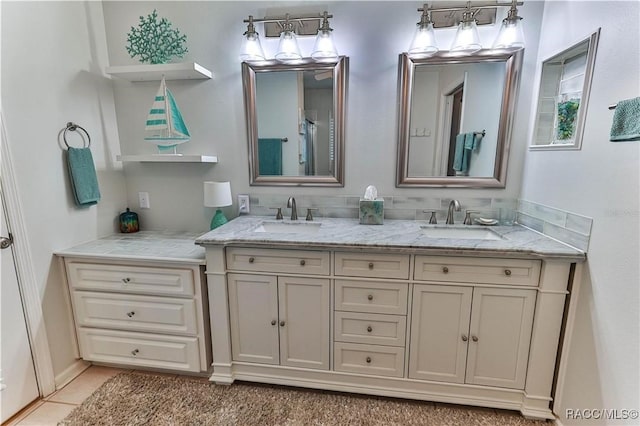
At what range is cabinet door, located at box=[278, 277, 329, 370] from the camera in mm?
1693

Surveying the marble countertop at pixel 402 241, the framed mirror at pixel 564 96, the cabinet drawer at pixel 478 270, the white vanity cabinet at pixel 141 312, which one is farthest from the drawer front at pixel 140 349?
the framed mirror at pixel 564 96

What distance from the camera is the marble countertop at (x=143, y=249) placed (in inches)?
69.5

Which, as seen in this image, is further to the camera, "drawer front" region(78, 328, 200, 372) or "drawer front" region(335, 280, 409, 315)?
"drawer front" region(78, 328, 200, 372)

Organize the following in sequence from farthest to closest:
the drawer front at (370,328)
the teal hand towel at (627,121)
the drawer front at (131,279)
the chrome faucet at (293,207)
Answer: the chrome faucet at (293,207)
the drawer front at (131,279)
the drawer front at (370,328)
the teal hand towel at (627,121)

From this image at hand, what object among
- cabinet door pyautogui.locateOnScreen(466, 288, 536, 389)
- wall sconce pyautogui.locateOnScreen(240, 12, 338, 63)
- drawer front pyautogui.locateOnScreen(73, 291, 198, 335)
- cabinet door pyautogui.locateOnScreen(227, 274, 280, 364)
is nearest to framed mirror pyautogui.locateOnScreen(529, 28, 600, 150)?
cabinet door pyautogui.locateOnScreen(466, 288, 536, 389)

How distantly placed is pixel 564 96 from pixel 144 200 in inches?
108

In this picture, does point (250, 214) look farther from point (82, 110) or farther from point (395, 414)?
point (395, 414)

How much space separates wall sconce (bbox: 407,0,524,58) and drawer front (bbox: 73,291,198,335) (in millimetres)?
2027

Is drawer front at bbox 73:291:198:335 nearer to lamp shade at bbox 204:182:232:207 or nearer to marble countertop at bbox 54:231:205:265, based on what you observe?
marble countertop at bbox 54:231:205:265

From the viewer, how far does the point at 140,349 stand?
1.88 meters

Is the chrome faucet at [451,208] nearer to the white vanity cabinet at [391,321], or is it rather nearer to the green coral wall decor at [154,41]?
the white vanity cabinet at [391,321]

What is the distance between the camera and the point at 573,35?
59.3 inches

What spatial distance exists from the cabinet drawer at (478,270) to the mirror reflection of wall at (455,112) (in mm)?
711

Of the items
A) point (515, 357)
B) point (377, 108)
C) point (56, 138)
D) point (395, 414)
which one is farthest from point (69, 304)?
point (515, 357)
